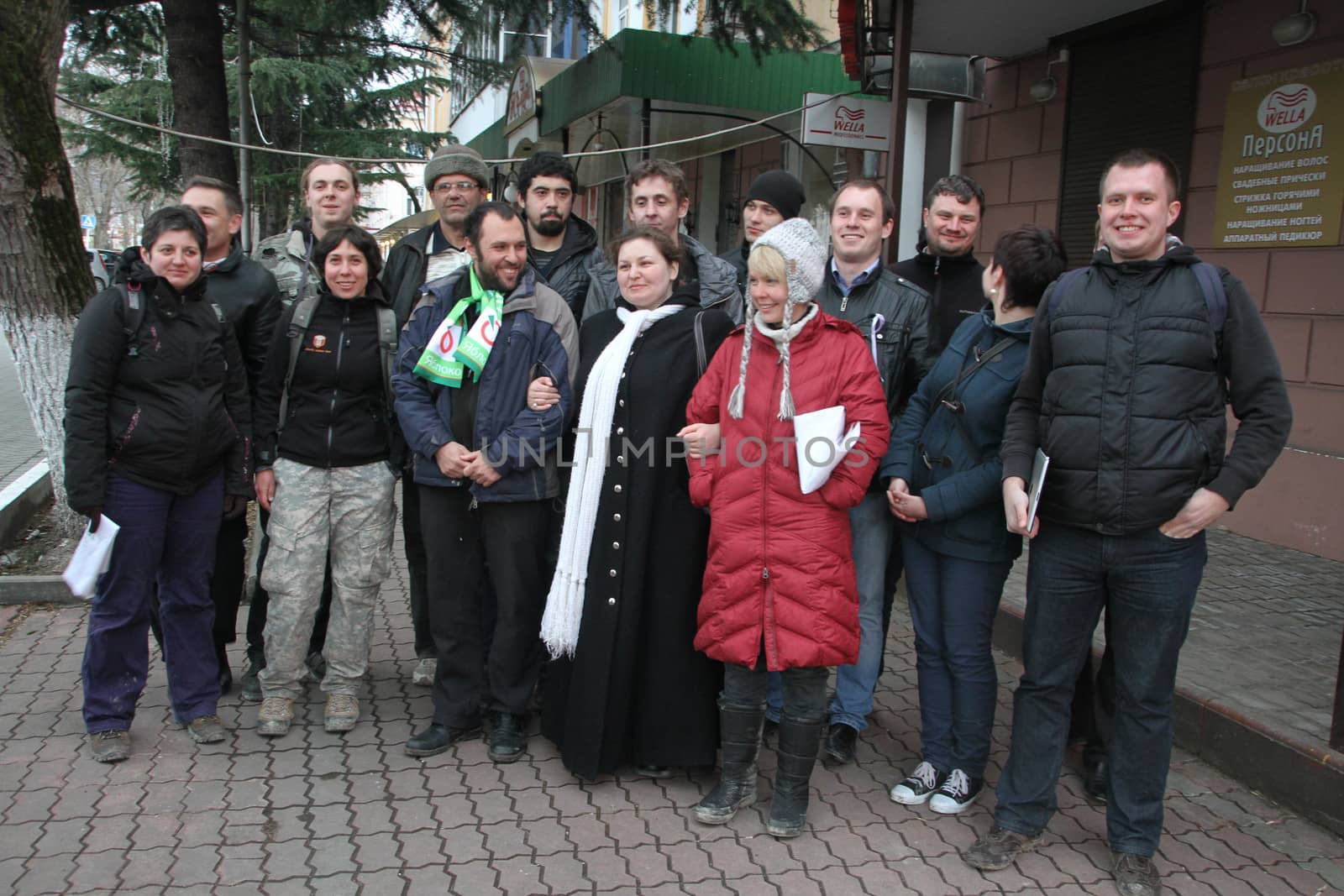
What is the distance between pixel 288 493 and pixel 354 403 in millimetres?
406

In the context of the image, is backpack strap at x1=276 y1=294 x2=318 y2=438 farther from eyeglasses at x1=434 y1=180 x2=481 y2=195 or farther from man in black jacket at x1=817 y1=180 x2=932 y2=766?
man in black jacket at x1=817 y1=180 x2=932 y2=766

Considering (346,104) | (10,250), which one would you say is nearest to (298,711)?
(10,250)

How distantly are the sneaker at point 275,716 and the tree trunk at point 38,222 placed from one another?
257cm

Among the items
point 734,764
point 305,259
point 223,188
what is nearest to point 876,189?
point 734,764

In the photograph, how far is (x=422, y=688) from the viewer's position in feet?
14.1

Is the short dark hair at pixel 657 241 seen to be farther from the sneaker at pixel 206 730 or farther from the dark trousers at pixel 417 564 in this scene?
the sneaker at pixel 206 730

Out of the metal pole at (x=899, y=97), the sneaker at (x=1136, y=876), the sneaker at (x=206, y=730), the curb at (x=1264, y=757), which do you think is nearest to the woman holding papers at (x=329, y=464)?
the sneaker at (x=206, y=730)

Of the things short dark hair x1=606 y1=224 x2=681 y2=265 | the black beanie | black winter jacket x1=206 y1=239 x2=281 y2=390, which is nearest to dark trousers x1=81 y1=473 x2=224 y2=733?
black winter jacket x1=206 y1=239 x2=281 y2=390

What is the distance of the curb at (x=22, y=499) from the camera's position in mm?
6172

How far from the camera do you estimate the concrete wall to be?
19.2 ft

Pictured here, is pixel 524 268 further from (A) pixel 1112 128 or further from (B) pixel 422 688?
(A) pixel 1112 128

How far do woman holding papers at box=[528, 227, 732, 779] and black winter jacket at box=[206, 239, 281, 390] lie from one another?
146cm

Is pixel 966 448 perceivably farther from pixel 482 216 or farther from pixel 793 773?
pixel 482 216

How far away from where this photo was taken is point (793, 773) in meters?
3.11
